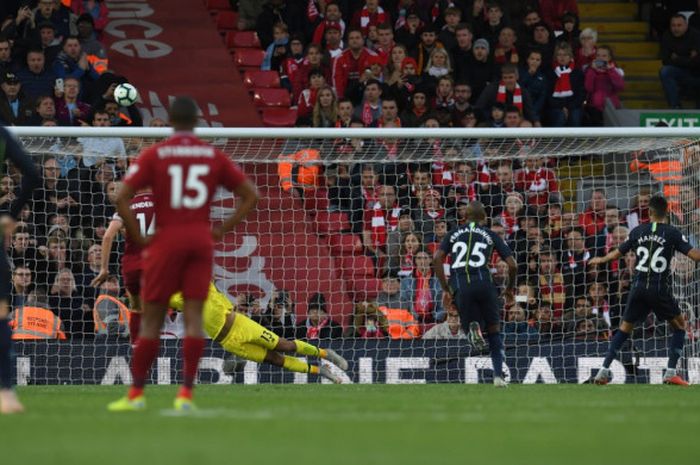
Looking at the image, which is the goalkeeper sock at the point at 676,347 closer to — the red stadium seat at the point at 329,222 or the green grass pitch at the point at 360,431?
the green grass pitch at the point at 360,431

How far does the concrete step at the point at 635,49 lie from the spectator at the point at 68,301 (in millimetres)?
11717

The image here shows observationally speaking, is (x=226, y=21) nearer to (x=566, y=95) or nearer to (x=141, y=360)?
(x=566, y=95)

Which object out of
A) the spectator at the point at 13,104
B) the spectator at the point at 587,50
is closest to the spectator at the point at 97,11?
the spectator at the point at 13,104

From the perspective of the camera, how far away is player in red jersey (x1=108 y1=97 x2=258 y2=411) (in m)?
8.85

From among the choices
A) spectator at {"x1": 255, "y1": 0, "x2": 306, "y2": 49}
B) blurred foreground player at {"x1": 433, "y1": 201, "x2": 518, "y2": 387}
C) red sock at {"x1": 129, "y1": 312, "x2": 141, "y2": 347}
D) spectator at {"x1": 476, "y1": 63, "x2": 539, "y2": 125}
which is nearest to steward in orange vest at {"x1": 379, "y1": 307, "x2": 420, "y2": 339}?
blurred foreground player at {"x1": 433, "y1": 201, "x2": 518, "y2": 387}

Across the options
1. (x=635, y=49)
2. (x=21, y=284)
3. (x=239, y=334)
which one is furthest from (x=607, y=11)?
(x=239, y=334)

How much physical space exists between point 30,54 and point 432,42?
5.89 metres

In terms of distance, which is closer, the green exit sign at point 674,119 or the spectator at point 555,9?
the green exit sign at point 674,119

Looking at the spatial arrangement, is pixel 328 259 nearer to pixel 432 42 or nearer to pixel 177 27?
pixel 432 42

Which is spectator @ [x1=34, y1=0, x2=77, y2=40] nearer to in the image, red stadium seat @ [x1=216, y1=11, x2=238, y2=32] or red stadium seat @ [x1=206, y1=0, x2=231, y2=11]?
red stadium seat @ [x1=216, y1=11, x2=238, y2=32]

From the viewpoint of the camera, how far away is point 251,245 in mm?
17562

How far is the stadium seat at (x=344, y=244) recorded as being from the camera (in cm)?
1730

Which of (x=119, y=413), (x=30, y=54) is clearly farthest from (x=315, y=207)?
(x=119, y=413)

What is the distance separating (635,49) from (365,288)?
9641mm
